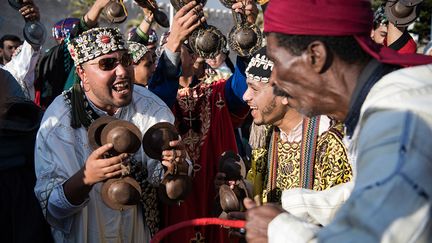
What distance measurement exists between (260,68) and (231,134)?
1.03m

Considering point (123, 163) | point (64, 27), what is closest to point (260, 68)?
point (123, 163)

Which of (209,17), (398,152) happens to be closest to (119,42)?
(398,152)

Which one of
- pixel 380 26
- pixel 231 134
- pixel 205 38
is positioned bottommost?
pixel 231 134

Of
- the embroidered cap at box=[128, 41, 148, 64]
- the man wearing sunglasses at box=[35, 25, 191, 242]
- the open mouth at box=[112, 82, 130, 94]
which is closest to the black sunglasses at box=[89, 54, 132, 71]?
the man wearing sunglasses at box=[35, 25, 191, 242]

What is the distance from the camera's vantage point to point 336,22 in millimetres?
2092

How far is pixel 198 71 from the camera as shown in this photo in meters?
5.55

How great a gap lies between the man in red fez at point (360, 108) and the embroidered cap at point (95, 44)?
73.9 inches

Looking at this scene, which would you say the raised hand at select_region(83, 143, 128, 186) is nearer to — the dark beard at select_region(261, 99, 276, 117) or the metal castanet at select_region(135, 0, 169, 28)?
the dark beard at select_region(261, 99, 276, 117)

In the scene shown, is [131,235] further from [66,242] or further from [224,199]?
[224,199]

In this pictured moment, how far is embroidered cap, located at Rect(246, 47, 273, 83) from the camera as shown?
4211 mm

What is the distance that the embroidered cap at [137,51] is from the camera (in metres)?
5.69

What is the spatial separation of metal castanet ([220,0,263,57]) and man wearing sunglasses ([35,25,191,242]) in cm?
91

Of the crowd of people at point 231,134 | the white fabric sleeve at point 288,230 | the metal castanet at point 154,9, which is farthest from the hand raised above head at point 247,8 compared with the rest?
Answer: the white fabric sleeve at point 288,230

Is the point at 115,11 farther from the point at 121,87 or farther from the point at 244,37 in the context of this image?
the point at 121,87
